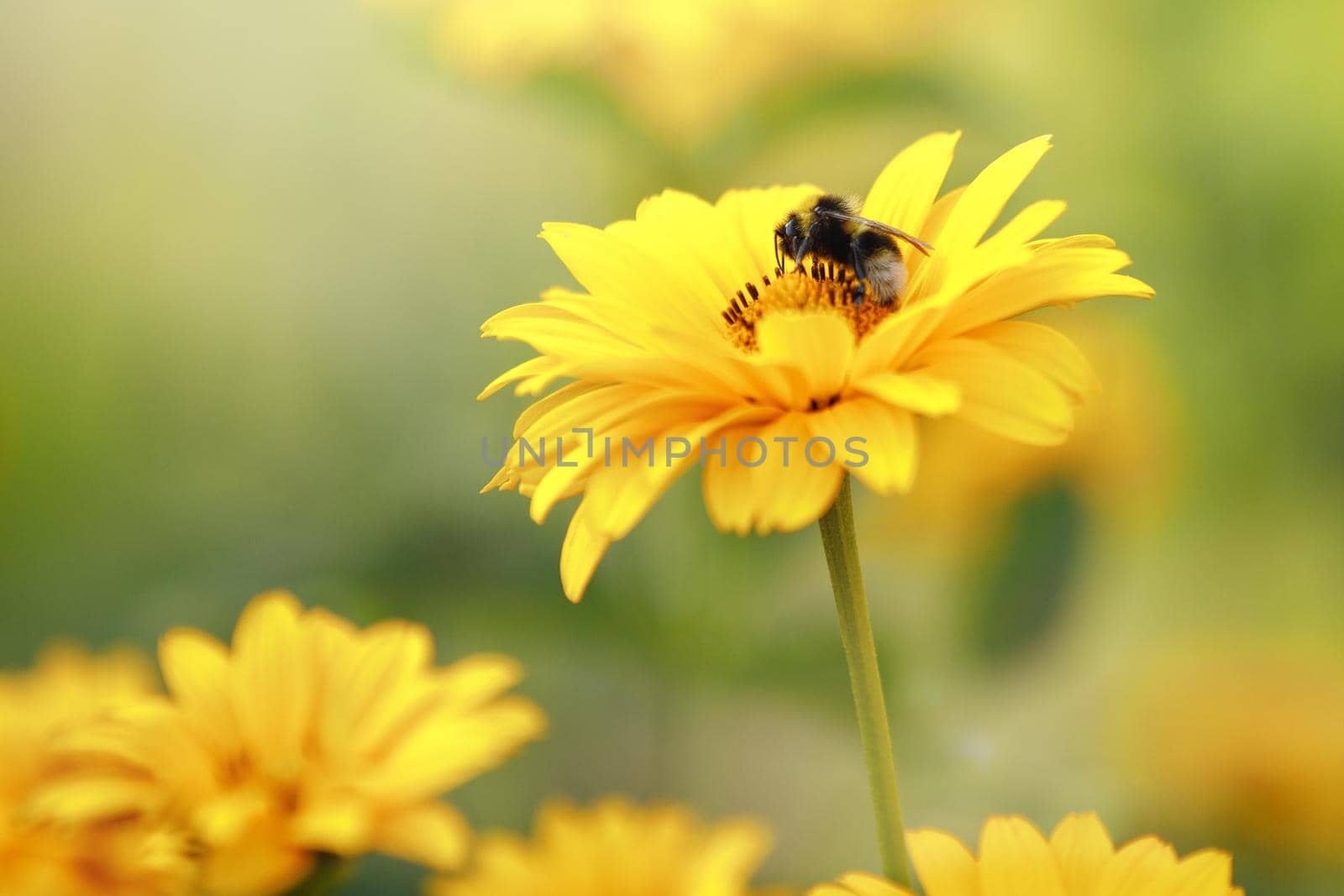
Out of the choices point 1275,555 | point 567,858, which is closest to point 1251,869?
point 1275,555

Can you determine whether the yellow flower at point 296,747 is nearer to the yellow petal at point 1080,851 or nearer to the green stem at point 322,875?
the green stem at point 322,875

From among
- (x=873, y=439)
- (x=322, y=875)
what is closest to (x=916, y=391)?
(x=873, y=439)

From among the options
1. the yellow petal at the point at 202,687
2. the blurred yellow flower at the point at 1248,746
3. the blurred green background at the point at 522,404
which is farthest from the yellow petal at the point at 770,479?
the blurred yellow flower at the point at 1248,746

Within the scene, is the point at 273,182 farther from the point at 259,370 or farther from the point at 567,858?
the point at 567,858

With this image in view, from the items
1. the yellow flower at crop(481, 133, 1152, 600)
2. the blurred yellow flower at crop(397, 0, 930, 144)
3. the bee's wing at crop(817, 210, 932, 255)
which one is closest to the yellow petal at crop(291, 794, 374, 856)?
the yellow flower at crop(481, 133, 1152, 600)

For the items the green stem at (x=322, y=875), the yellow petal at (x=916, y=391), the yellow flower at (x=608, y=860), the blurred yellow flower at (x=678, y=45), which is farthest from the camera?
the blurred yellow flower at (x=678, y=45)

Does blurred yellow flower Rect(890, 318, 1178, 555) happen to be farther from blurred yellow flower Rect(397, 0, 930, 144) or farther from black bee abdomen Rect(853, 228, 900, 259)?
black bee abdomen Rect(853, 228, 900, 259)

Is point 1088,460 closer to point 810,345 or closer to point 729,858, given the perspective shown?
point 729,858
